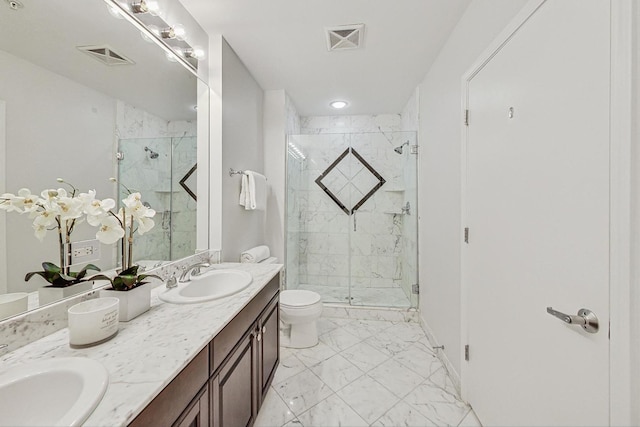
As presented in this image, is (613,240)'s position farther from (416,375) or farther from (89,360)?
(416,375)

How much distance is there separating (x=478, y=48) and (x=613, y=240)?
1263 millimetres

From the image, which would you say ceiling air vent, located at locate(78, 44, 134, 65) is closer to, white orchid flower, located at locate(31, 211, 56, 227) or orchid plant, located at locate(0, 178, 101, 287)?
orchid plant, located at locate(0, 178, 101, 287)

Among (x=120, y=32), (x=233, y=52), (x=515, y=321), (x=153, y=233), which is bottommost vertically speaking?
(x=515, y=321)

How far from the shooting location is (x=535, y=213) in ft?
3.32

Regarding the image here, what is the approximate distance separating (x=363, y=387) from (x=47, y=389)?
1.65 metres

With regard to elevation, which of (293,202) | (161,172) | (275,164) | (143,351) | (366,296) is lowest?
(366,296)

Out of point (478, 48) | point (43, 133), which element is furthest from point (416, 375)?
point (43, 133)

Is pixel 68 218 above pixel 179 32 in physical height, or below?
below

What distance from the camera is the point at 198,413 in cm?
83

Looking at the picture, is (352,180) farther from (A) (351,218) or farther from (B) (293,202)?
(B) (293,202)

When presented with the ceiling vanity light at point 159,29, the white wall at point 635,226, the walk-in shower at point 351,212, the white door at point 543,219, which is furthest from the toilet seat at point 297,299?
the ceiling vanity light at point 159,29

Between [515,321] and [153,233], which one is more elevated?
[153,233]

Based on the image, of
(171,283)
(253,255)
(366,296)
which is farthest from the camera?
(366,296)

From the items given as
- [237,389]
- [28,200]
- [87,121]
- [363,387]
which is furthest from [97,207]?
[363,387]
